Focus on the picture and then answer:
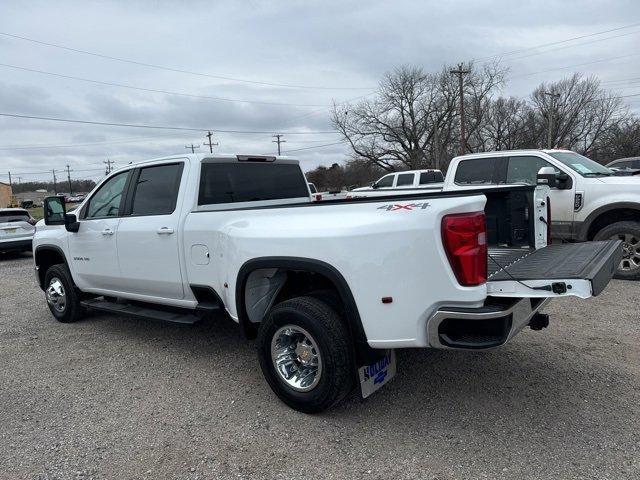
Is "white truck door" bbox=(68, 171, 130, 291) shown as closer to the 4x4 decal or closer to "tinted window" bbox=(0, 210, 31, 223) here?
the 4x4 decal

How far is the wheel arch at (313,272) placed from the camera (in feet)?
9.75

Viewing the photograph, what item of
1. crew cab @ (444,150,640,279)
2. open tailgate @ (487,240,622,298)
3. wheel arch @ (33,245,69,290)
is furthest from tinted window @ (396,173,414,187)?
open tailgate @ (487,240,622,298)

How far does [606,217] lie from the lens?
7.20 meters

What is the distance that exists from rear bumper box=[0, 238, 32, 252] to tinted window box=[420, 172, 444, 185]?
43.6 ft

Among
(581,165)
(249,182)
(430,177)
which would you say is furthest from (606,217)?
(430,177)

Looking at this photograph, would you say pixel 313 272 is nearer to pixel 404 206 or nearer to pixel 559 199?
pixel 404 206

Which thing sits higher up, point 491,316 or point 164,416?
point 491,316

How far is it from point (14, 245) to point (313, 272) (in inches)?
505

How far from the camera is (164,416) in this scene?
3498 millimetres

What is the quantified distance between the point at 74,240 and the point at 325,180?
182 feet

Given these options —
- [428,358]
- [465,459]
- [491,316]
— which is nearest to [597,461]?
[465,459]

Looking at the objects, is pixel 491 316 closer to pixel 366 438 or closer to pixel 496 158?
pixel 366 438

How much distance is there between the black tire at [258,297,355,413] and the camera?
3078mm

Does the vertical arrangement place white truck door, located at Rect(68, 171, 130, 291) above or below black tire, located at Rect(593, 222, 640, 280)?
above
